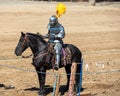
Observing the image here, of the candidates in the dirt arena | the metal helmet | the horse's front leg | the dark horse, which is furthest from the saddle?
the dirt arena

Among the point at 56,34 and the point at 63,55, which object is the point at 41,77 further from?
the point at 56,34

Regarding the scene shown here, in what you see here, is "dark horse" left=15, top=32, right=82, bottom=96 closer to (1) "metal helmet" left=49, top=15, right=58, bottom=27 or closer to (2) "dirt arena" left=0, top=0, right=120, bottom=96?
(1) "metal helmet" left=49, top=15, right=58, bottom=27

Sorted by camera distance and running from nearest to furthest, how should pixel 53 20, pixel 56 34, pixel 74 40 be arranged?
1. pixel 53 20
2. pixel 56 34
3. pixel 74 40

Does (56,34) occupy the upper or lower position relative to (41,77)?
upper

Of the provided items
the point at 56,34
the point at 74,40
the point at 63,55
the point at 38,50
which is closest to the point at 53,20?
the point at 56,34

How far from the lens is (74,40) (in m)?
26.6

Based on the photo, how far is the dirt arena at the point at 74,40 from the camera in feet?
52.7

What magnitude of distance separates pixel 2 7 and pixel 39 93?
24.6 meters

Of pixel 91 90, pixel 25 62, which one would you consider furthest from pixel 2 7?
pixel 91 90

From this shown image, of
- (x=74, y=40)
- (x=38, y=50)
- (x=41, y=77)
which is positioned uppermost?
(x=38, y=50)

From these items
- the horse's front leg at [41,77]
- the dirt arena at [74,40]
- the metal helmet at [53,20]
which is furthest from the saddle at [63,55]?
the dirt arena at [74,40]

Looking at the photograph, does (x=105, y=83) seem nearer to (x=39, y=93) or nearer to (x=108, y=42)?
(x=39, y=93)

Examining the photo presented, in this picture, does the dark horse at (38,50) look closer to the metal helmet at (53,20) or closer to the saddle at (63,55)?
the saddle at (63,55)

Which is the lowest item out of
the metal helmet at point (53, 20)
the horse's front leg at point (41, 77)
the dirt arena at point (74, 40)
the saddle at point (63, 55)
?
the dirt arena at point (74, 40)
